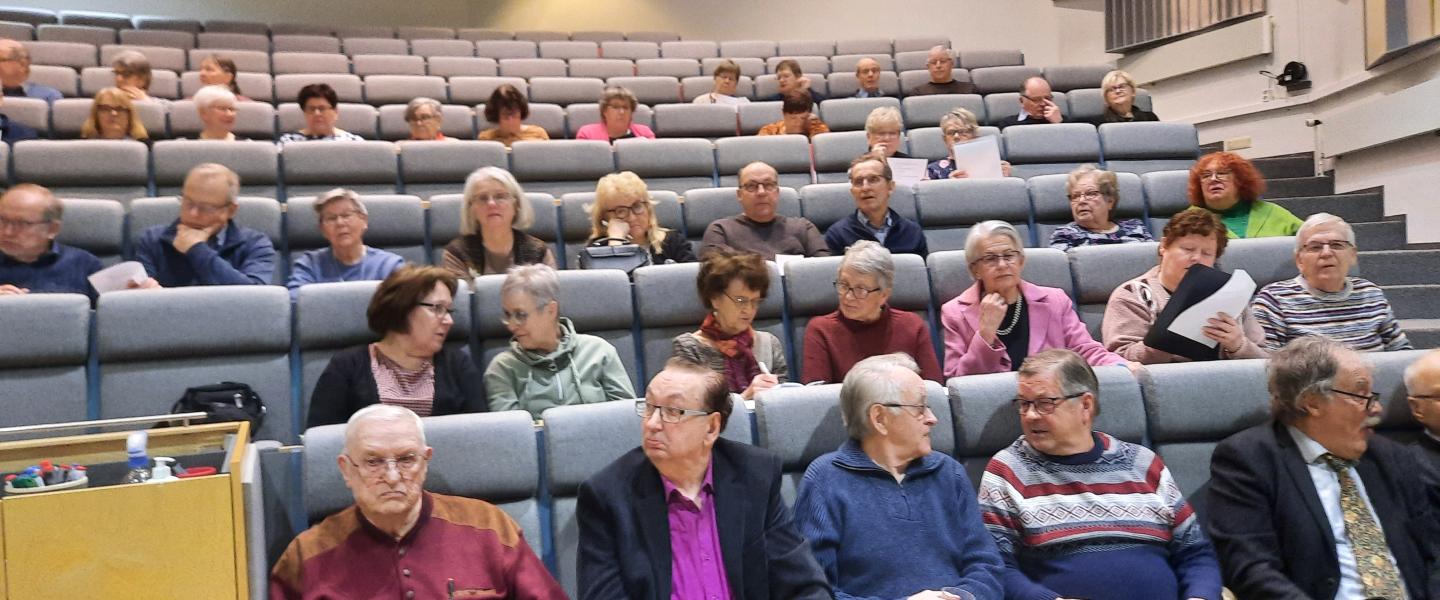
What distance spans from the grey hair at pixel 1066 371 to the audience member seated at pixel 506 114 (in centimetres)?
249

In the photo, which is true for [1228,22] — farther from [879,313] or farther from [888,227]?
[879,313]

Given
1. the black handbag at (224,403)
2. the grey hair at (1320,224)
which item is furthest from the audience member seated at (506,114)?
the grey hair at (1320,224)

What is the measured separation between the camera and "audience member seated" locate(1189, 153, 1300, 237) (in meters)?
2.59

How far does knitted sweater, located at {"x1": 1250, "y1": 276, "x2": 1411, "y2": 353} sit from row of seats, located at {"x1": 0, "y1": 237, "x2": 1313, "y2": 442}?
18cm

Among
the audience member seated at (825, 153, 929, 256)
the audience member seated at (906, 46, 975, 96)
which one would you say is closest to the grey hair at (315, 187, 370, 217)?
the audience member seated at (825, 153, 929, 256)

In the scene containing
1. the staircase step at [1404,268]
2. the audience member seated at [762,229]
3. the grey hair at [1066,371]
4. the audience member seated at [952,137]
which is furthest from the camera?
the audience member seated at [952,137]

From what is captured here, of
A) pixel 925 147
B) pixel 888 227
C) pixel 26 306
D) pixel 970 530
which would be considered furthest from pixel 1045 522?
pixel 925 147

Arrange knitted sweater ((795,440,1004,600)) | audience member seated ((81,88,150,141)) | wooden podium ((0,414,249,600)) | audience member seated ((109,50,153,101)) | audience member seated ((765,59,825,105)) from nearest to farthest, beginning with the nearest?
wooden podium ((0,414,249,600)), knitted sweater ((795,440,1004,600)), audience member seated ((81,88,150,141)), audience member seated ((109,50,153,101)), audience member seated ((765,59,825,105))

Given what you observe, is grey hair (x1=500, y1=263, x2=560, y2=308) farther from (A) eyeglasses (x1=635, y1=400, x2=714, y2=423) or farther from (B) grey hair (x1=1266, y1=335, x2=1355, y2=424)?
(B) grey hair (x1=1266, y1=335, x2=1355, y2=424)

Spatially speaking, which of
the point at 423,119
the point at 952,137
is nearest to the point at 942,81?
the point at 952,137

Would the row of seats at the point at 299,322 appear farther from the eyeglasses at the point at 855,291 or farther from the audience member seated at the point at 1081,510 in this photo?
the audience member seated at the point at 1081,510

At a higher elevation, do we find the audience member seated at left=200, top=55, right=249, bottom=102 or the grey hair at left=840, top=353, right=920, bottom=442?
the audience member seated at left=200, top=55, right=249, bottom=102

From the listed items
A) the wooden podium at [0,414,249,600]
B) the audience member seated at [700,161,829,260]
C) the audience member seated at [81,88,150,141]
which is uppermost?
the audience member seated at [81,88,150,141]

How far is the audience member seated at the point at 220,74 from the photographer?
13.0 feet
